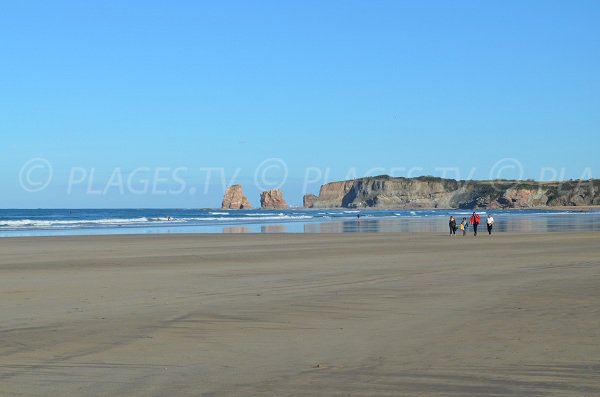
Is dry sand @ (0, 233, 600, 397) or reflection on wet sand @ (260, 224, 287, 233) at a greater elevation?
reflection on wet sand @ (260, 224, 287, 233)

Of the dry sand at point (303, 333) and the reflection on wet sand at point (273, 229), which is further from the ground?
the reflection on wet sand at point (273, 229)

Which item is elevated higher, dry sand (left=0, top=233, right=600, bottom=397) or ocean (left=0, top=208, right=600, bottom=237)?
ocean (left=0, top=208, right=600, bottom=237)

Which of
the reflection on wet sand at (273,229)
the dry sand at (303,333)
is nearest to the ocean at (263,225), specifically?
the reflection on wet sand at (273,229)

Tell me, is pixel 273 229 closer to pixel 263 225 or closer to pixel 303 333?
pixel 263 225

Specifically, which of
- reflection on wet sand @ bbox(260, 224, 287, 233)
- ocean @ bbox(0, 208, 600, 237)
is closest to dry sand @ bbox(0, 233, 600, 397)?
reflection on wet sand @ bbox(260, 224, 287, 233)

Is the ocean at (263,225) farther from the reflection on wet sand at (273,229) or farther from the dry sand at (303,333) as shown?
the dry sand at (303,333)

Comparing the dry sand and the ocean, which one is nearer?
the dry sand

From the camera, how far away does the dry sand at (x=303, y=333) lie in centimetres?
597

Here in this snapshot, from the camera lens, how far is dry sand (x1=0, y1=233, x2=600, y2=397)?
5.97m

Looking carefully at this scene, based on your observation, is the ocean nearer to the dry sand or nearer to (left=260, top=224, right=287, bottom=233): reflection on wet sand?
(left=260, top=224, right=287, bottom=233): reflection on wet sand

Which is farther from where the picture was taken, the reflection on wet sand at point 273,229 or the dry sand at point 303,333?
the reflection on wet sand at point 273,229

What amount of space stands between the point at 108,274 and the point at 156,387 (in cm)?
1086

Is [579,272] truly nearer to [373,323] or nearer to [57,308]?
[373,323]

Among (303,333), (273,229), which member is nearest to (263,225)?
(273,229)
